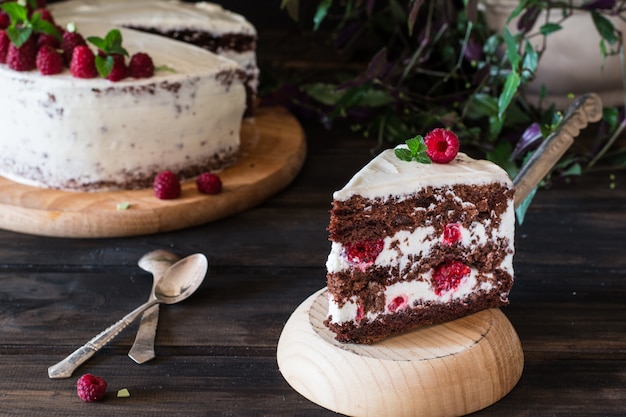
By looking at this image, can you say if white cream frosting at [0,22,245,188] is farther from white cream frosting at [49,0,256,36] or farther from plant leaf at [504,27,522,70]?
plant leaf at [504,27,522,70]

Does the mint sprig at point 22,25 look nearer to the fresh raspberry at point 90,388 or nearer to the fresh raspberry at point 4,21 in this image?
the fresh raspberry at point 4,21

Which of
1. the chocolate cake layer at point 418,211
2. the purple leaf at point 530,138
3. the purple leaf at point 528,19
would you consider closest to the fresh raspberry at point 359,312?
the chocolate cake layer at point 418,211

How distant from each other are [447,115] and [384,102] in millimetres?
225

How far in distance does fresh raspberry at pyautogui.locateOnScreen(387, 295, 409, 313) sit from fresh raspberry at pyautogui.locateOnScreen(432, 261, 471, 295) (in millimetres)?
61

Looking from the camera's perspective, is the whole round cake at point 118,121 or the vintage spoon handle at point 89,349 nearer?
the vintage spoon handle at point 89,349

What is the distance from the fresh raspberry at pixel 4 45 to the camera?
220cm

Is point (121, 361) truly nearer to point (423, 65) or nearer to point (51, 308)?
point (51, 308)

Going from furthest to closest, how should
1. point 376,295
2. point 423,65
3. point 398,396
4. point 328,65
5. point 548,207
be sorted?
point 328,65, point 423,65, point 548,207, point 376,295, point 398,396

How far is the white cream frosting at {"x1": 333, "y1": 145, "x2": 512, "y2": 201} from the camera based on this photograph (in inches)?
58.2

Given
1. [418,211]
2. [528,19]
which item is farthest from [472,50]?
[418,211]

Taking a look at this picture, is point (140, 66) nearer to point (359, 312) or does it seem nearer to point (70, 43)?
point (70, 43)

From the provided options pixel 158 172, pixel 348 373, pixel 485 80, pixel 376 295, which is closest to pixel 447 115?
pixel 485 80

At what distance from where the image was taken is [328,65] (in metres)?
3.12

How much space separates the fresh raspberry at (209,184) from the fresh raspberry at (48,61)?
435 millimetres
